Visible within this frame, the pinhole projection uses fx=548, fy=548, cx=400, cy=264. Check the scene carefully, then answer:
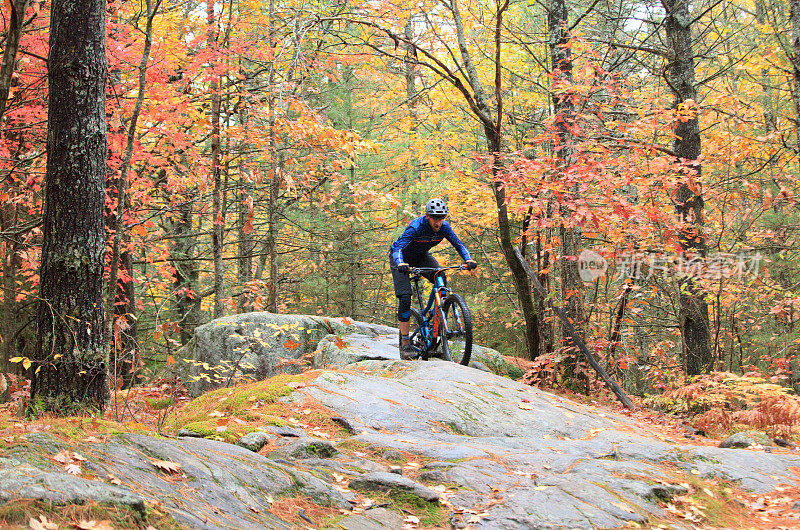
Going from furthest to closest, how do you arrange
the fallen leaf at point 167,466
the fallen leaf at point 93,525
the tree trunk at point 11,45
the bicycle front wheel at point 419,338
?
the bicycle front wheel at point 419,338 → the tree trunk at point 11,45 → the fallen leaf at point 167,466 → the fallen leaf at point 93,525

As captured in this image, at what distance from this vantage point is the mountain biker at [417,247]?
7.79m

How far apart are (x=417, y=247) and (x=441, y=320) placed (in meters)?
1.18

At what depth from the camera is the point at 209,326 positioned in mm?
10555

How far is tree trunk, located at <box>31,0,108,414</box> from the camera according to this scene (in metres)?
4.53

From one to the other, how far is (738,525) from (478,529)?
1.86 m

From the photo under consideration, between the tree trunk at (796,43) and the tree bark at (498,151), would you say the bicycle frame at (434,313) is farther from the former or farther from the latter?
the tree trunk at (796,43)

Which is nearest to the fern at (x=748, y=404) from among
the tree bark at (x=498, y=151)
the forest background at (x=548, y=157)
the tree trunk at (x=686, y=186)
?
the forest background at (x=548, y=157)

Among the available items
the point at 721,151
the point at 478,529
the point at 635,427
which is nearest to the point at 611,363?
the point at 635,427

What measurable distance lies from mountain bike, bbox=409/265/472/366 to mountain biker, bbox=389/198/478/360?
0.63ft

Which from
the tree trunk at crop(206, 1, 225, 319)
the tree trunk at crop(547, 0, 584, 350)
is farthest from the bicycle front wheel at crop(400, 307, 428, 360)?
the tree trunk at crop(206, 1, 225, 319)

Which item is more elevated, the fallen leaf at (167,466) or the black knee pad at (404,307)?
the black knee pad at (404,307)

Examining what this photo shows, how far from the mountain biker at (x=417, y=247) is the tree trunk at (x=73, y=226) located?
410 centimetres

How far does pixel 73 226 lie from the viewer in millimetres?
4586

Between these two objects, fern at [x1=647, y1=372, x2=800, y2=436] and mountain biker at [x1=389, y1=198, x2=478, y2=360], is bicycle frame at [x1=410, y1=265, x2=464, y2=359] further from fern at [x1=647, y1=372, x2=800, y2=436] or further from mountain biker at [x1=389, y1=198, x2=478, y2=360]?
fern at [x1=647, y1=372, x2=800, y2=436]
